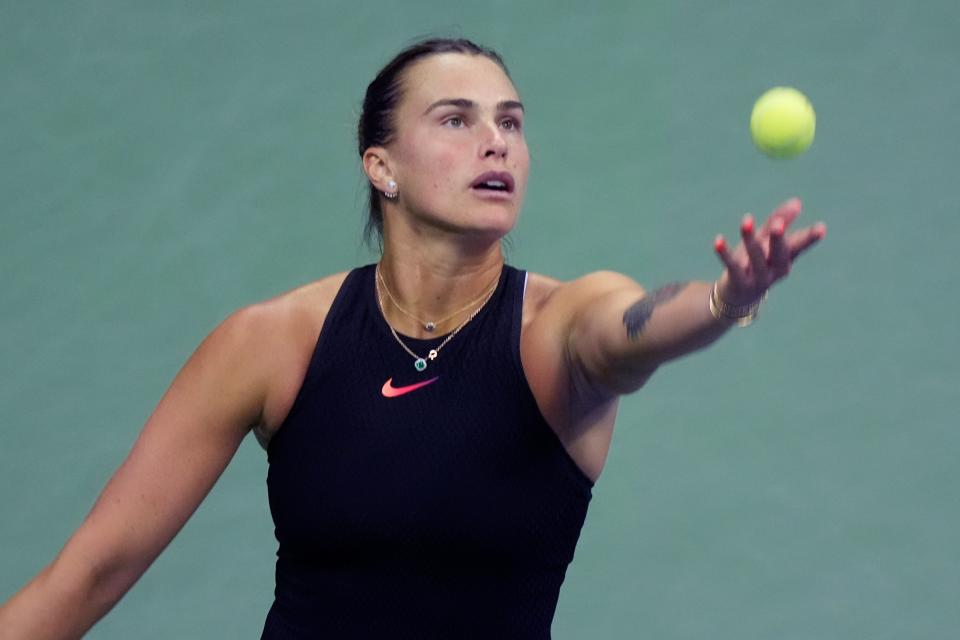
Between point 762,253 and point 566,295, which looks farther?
point 566,295

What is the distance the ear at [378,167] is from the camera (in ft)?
7.70

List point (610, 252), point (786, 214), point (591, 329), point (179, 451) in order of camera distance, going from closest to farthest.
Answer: point (786, 214)
point (591, 329)
point (179, 451)
point (610, 252)

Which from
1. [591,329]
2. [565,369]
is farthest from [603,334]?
[565,369]

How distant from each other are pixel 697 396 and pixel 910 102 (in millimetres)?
969

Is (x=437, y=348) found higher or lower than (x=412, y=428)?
higher

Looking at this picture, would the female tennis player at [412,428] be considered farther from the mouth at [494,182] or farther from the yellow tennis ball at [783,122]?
the yellow tennis ball at [783,122]

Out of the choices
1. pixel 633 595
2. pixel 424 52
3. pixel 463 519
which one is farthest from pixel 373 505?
pixel 633 595

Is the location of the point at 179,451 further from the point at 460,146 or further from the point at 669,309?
the point at 669,309

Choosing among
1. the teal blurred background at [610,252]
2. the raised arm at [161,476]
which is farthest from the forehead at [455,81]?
the teal blurred background at [610,252]

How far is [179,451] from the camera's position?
225cm

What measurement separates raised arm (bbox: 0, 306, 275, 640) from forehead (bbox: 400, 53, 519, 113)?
13.9 inches

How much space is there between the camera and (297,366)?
88.7 inches

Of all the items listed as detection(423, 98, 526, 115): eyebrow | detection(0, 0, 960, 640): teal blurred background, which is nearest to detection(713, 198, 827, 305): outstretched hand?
detection(423, 98, 526, 115): eyebrow

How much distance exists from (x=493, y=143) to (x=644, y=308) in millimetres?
398
